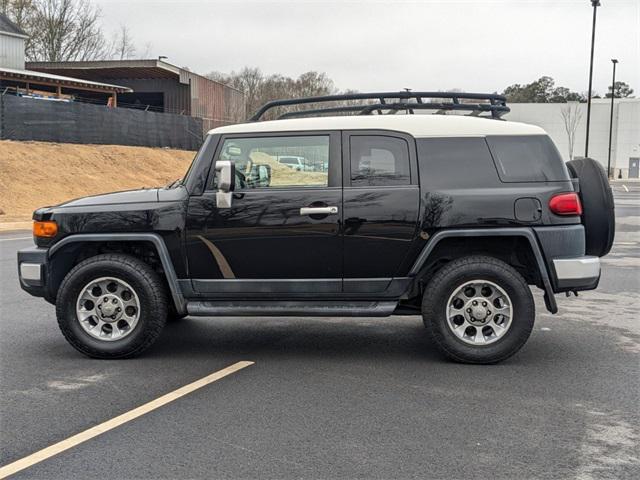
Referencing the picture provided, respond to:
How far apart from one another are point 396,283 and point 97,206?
100 inches

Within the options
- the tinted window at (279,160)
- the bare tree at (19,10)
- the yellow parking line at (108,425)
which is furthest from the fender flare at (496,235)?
the bare tree at (19,10)

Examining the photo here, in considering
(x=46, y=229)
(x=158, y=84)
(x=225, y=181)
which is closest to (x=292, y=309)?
(x=225, y=181)

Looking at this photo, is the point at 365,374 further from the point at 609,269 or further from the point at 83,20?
the point at 83,20

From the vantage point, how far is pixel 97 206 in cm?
617

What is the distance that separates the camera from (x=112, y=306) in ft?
20.0

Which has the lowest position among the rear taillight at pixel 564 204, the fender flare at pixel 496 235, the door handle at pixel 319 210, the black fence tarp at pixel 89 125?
the fender flare at pixel 496 235

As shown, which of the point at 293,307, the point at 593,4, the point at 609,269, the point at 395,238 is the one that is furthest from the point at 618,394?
the point at 593,4

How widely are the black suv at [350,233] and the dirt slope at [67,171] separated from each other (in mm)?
17602

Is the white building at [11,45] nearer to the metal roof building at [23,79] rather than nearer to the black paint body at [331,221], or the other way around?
the metal roof building at [23,79]

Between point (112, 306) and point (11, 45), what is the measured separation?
41665mm

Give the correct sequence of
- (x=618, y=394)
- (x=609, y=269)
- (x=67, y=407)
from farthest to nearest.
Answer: (x=609, y=269), (x=618, y=394), (x=67, y=407)

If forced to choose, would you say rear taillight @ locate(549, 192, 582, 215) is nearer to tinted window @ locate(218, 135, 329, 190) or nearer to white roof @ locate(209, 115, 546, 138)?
white roof @ locate(209, 115, 546, 138)

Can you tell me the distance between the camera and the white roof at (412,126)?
6105 millimetres

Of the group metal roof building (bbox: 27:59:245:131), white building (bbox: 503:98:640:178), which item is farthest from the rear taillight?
white building (bbox: 503:98:640:178)
